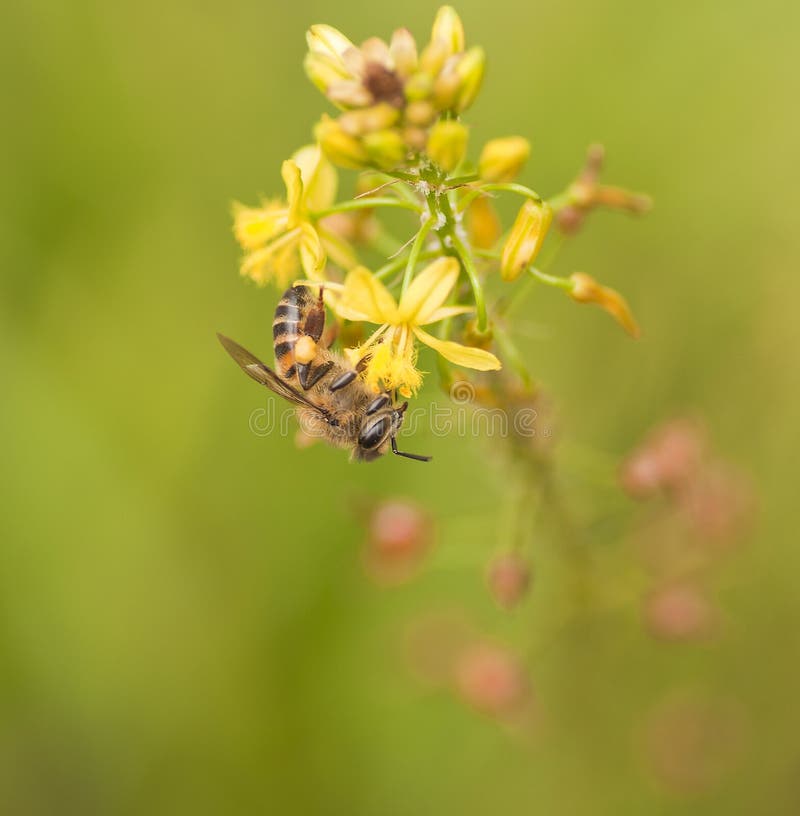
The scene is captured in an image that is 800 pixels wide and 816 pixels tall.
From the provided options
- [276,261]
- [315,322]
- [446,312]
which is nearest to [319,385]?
[315,322]

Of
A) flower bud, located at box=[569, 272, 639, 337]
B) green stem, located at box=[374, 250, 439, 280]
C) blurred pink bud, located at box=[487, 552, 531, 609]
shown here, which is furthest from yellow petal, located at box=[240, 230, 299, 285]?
blurred pink bud, located at box=[487, 552, 531, 609]

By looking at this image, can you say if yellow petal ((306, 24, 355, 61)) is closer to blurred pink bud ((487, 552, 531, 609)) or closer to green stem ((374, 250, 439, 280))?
green stem ((374, 250, 439, 280))

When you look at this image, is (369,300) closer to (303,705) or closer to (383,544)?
(383,544)

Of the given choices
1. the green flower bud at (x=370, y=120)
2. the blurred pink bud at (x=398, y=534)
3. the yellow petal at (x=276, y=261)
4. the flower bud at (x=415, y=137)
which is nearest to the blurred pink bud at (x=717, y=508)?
the blurred pink bud at (x=398, y=534)

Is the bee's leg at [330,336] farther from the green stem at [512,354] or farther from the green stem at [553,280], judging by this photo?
the green stem at [553,280]

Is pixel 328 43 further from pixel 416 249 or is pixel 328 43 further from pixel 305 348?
pixel 305 348

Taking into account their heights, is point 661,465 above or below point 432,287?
below

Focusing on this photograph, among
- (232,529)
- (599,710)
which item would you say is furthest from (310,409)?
(599,710)
